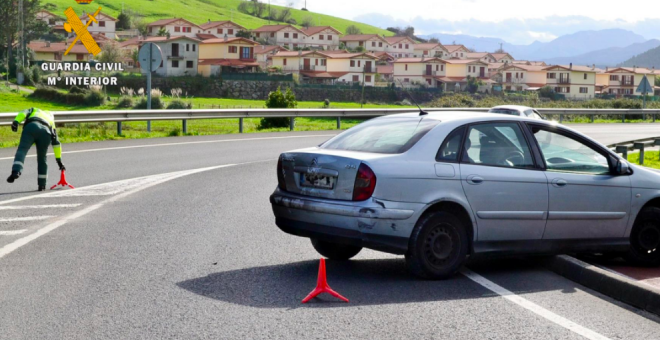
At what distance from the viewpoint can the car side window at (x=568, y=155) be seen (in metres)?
7.82

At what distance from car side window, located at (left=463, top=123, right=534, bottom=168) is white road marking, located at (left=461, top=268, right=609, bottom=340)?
106cm

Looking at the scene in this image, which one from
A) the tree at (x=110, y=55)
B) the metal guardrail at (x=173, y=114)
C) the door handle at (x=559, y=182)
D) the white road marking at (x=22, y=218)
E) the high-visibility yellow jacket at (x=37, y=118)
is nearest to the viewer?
the door handle at (x=559, y=182)

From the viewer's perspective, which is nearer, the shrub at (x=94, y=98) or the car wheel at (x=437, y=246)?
the car wheel at (x=437, y=246)

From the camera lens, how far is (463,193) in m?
7.13

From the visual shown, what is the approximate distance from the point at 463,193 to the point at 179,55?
9894 cm

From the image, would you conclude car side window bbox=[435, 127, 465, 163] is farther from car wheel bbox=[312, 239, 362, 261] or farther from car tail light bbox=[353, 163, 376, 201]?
car wheel bbox=[312, 239, 362, 261]

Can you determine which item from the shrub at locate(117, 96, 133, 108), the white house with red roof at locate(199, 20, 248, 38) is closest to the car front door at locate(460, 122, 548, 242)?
the shrub at locate(117, 96, 133, 108)

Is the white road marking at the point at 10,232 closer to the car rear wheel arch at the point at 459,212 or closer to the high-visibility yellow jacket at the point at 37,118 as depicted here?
the high-visibility yellow jacket at the point at 37,118

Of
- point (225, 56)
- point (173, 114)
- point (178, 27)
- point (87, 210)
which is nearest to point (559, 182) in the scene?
point (87, 210)

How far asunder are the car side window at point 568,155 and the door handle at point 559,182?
125mm

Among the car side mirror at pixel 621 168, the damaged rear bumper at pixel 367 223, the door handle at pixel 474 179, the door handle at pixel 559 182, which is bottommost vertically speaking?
the damaged rear bumper at pixel 367 223

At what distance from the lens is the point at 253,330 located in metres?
5.39

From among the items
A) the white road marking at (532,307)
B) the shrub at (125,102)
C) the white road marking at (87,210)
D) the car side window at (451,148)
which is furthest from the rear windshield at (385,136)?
the shrub at (125,102)

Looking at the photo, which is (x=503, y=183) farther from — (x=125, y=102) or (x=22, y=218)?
(x=125, y=102)
